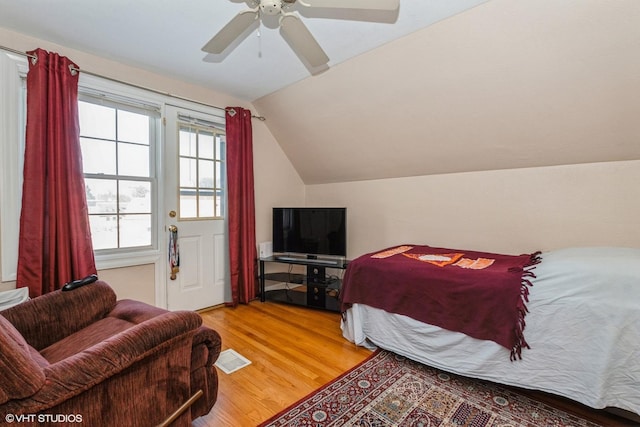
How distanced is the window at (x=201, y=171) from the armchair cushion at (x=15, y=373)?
221cm

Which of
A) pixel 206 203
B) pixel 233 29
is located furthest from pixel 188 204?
pixel 233 29

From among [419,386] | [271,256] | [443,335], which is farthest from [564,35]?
[271,256]

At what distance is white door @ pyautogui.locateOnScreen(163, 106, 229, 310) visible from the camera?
3012mm

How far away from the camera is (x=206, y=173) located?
3.30 metres

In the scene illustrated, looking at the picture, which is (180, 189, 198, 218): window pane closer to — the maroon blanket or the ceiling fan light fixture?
the maroon blanket

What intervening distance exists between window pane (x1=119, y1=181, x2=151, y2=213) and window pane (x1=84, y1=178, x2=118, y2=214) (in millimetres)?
63

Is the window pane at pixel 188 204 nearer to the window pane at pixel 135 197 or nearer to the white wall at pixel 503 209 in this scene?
the window pane at pixel 135 197

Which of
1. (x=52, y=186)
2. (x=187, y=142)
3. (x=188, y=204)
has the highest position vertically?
(x=187, y=142)

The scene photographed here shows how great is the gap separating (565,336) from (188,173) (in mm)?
3350

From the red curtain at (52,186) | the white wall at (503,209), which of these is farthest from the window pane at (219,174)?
the white wall at (503,209)

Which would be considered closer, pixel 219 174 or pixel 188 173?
pixel 188 173

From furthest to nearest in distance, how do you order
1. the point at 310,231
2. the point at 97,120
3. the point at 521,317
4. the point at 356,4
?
1. the point at 310,231
2. the point at 97,120
3. the point at 521,317
4. the point at 356,4

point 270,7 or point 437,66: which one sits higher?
point 437,66

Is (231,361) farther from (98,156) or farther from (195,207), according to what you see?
(98,156)
